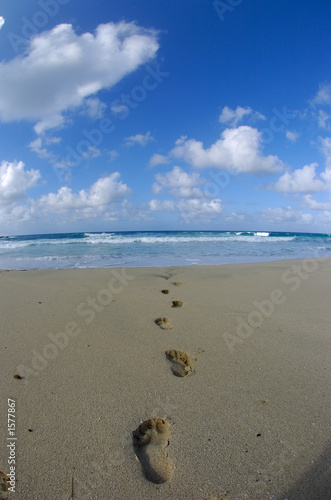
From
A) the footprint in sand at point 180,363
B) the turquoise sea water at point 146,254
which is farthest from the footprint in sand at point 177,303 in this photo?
the turquoise sea water at point 146,254

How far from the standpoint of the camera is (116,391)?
2.23 metres

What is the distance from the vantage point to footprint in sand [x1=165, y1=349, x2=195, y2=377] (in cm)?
250

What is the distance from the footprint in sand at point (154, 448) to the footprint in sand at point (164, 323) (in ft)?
5.00

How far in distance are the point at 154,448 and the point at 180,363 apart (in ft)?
3.19

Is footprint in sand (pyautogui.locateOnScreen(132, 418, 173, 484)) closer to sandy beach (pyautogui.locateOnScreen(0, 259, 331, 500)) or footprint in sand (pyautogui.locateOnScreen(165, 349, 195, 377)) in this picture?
sandy beach (pyautogui.locateOnScreen(0, 259, 331, 500))

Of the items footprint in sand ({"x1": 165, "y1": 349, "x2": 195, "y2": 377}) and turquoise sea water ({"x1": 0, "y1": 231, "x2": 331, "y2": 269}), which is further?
turquoise sea water ({"x1": 0, "y1": 231, "x2": 331, "y2": 269})

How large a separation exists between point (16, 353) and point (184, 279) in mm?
4223

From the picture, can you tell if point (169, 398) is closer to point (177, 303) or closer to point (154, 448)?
point (154, 448)

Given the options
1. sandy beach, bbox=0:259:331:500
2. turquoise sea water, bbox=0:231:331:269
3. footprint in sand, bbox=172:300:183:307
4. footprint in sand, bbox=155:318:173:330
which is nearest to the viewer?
sandy beach, bbox=0:259:331:500

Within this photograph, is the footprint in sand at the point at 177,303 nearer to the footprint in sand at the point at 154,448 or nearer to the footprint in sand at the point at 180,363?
the footprint in sand at the point at 180,363

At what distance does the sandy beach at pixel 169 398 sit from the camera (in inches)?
60.4

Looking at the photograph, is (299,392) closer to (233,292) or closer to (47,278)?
(233,292)

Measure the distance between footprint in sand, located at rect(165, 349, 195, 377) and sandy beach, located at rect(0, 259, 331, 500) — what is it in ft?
0.05

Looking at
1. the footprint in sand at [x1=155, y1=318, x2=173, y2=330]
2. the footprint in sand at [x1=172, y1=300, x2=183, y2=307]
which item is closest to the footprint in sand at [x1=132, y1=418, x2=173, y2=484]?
the footprint in sand at [x1=155, y1=318, x2=173, y2=330]
